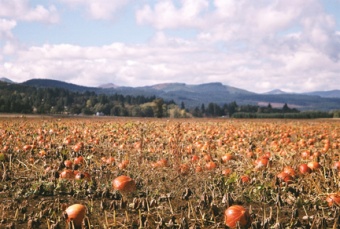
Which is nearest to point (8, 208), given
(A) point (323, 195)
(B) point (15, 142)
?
(A) point (323, 195)

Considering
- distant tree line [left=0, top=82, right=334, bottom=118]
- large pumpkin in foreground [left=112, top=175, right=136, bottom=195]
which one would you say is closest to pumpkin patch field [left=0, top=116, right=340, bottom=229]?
large pumpkin in foreground [left=112, top=175, right=136, bottom=195]

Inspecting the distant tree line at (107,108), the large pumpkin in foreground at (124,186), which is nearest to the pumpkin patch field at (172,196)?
the large pumpkin in foreground at (124,186)

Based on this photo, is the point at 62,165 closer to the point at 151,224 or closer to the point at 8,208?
the point at 8,208

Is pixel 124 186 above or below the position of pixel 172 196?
above

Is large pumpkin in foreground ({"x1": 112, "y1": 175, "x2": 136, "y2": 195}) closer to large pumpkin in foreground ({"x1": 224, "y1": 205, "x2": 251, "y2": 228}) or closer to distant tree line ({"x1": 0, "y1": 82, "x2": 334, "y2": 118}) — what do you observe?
large pumpkin in foreground ({"x1": 224, "y1": 205, "x2": 251, "y2": 228})

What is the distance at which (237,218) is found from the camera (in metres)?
5.18

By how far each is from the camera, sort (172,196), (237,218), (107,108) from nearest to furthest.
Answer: (237,218), (172,196), (107,108)

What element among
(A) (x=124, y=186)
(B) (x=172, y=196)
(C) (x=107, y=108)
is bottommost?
(B) (x=172, y=196)

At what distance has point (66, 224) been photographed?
5176 mm

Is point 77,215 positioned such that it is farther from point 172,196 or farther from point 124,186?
point 172,196

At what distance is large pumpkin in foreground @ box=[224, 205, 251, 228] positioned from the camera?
17.0 feet

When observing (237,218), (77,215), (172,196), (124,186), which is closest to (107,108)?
(124,186)

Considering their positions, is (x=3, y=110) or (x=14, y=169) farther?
(x=3, y=110)

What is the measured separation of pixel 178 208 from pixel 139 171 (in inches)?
96.6
